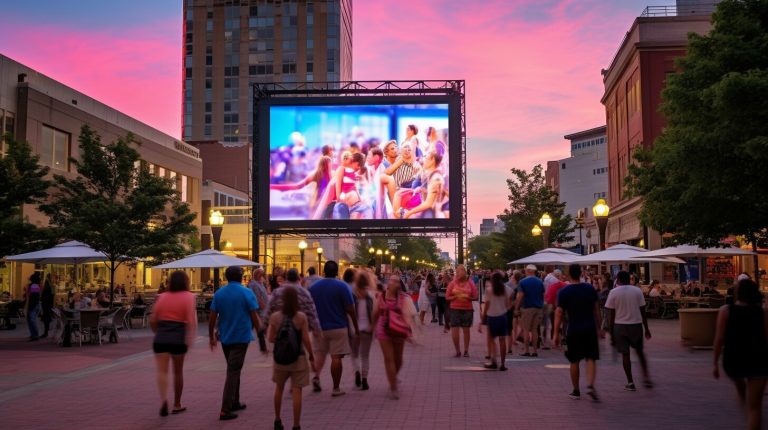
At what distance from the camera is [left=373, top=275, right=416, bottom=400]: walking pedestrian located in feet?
35.5

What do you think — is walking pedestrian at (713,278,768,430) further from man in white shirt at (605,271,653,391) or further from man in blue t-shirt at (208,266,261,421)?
man in blue t-shirt at (208,266,261,421)

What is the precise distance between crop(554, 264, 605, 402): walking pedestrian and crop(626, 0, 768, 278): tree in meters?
8.08

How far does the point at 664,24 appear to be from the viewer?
4334cm

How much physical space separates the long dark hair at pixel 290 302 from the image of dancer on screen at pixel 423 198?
3067 cm

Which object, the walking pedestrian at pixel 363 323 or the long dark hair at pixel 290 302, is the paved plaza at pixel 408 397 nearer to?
the walking pedestrian at pixel 363 323

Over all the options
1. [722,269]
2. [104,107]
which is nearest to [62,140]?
[104,107]

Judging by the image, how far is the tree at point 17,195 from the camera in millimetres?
25312

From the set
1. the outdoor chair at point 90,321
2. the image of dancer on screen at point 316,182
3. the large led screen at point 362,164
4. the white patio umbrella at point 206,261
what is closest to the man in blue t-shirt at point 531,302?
the outdoor chair at point 90,321

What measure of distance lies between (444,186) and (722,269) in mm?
17623

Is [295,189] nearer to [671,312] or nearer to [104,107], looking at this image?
[104,107]

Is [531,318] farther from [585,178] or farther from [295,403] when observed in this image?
[585,178]

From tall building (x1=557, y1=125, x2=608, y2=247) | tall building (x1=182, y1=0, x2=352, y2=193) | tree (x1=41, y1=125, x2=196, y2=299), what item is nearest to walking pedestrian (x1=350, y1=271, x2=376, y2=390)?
tree (x1=41, y1=125, x2=196, y2=299)

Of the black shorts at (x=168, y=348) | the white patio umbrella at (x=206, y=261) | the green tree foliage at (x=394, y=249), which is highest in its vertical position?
the green tree foliage at (x=394, y=249)

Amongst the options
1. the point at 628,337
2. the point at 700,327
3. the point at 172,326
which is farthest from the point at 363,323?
the point at 700,327
